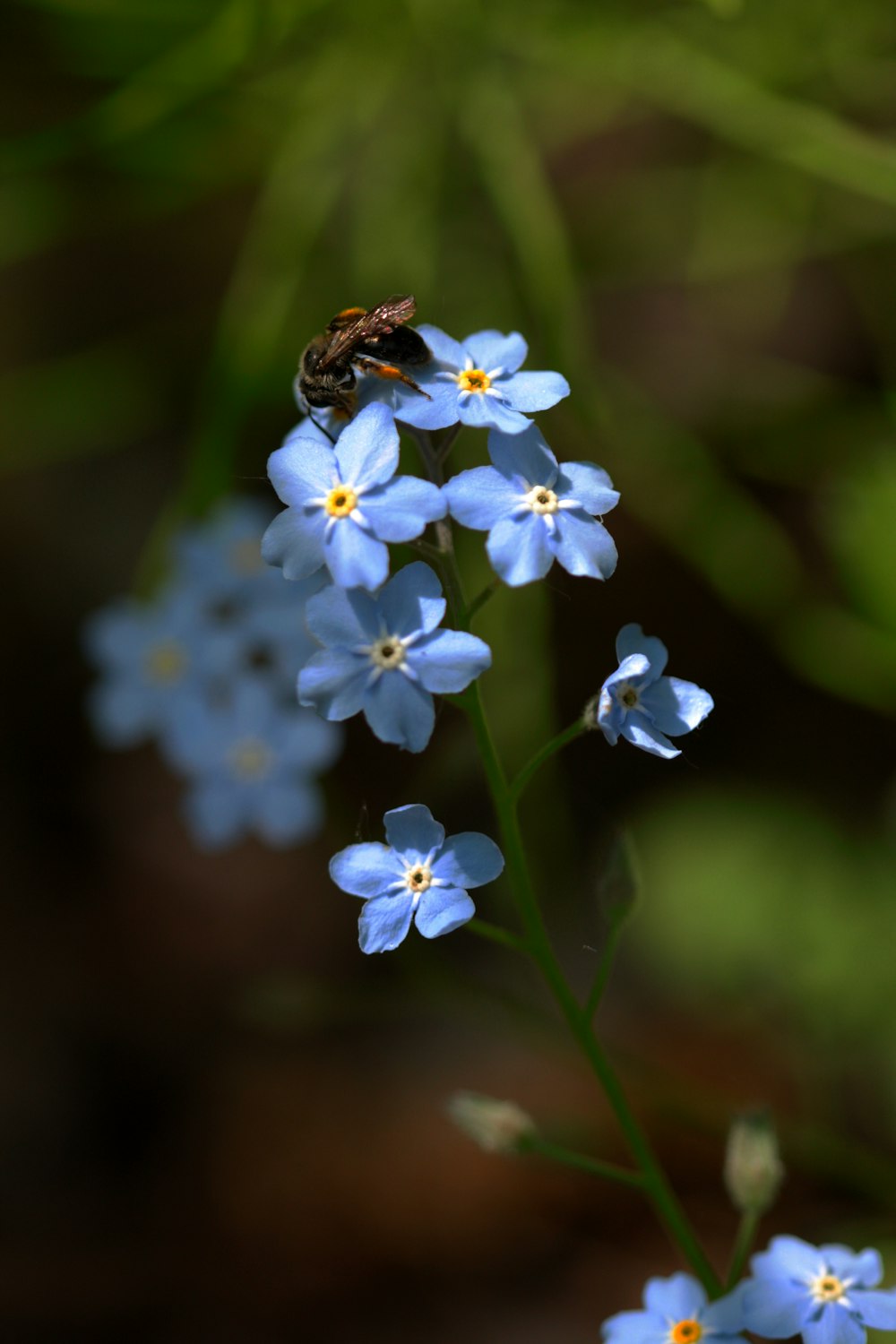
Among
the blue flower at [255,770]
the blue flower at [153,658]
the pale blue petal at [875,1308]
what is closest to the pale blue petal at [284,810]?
the blue flower at [255,770]

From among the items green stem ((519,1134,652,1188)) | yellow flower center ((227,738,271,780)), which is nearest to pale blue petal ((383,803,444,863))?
green stem ((519,1134,652,1188))

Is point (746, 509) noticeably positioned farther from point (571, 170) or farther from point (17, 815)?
point (17, 815)

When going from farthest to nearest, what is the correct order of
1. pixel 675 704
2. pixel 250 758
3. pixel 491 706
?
pixel 491 706 < pixel 250 758 < pixel 675 704

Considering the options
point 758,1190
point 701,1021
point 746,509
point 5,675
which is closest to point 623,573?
point 746,509

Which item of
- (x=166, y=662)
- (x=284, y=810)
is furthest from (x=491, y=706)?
(x=166, y=662)

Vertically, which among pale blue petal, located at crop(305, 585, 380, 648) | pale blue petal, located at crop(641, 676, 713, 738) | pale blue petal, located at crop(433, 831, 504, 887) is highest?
pale blue petal, located at crop(305, 585, 380, 648)

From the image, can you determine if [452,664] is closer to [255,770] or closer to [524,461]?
[524,461]

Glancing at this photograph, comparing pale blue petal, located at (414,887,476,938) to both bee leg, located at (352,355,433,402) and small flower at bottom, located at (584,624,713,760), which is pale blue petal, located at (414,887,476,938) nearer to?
small flower at bottom, located at (584,624,713,760)
